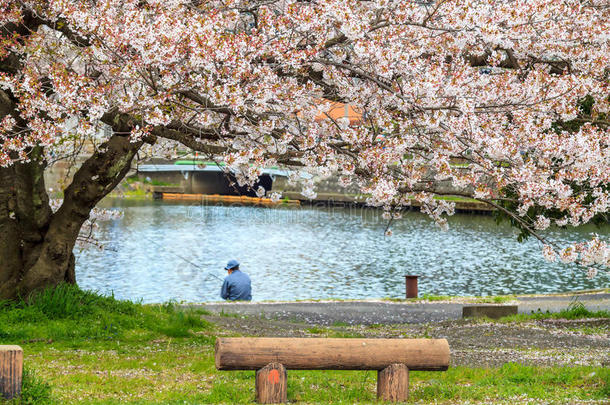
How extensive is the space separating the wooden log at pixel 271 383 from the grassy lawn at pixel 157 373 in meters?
0.40

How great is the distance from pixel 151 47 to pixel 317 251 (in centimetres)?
2931

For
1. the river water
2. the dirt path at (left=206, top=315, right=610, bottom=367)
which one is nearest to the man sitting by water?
the dirt path at (left=206, top=315, right=610, bottom=367)

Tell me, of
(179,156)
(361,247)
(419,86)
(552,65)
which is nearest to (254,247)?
(361,247)

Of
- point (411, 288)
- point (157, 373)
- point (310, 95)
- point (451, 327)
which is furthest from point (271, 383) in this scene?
point (411, 288)

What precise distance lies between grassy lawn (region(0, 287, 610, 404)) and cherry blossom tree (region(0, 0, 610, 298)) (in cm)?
93

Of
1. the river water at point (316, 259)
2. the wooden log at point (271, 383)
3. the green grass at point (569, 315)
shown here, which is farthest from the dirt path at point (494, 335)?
the river water at point (316, 259)

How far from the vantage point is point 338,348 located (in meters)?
6.61

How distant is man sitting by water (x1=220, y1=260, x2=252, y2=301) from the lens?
57.6 ft

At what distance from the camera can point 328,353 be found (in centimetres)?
658

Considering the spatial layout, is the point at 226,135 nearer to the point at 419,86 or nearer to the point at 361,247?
the point at 419,86

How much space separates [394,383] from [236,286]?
11233 mm

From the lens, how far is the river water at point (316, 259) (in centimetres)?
2705

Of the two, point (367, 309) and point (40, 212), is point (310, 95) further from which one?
point (367, 309)

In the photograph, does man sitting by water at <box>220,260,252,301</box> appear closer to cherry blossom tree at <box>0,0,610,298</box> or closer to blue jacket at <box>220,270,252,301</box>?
blue jacket at <box>220,270,252,301</box>
